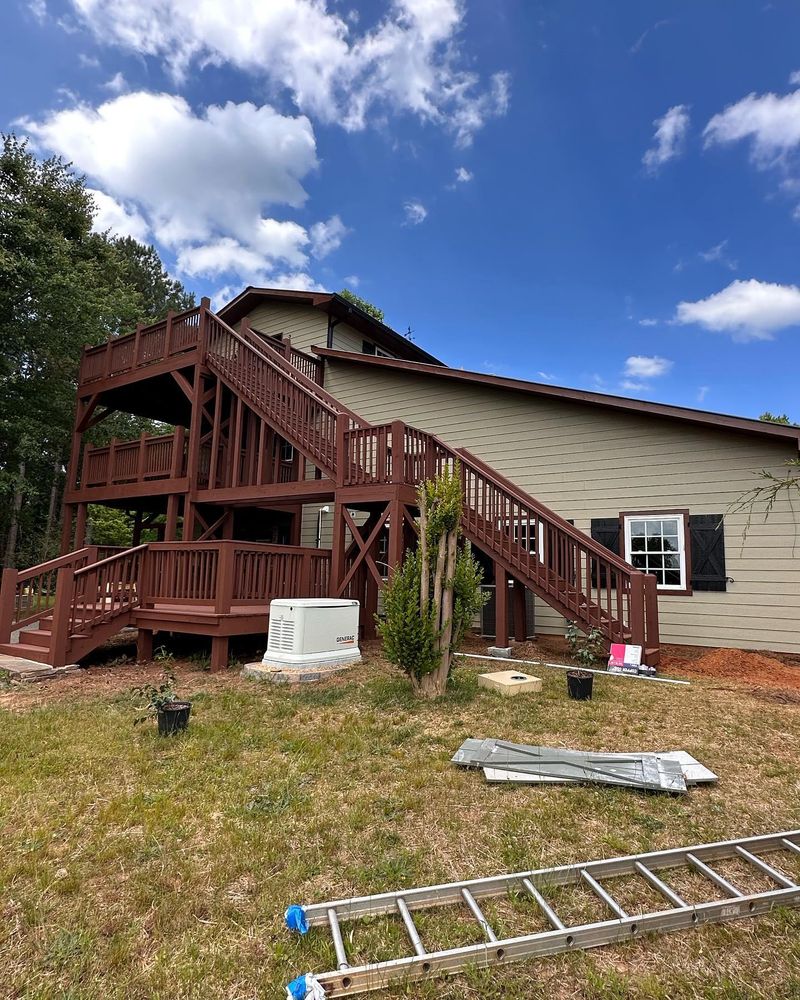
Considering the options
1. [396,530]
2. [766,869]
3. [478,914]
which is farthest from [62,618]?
[766,869]

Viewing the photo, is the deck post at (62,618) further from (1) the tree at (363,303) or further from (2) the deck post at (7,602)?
(1) the tree at (363,303)

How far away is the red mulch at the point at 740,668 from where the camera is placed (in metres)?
6.35

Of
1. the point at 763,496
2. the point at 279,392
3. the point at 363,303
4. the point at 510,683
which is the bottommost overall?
the point at 510,683

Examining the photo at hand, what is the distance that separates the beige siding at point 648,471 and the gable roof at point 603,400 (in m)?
0.27

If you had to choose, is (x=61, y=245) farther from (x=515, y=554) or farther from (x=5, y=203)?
(x=515, y=554)

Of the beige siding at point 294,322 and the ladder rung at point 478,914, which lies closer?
the ladder rung at point 478,914

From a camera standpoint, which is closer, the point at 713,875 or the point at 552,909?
the point at 552,909

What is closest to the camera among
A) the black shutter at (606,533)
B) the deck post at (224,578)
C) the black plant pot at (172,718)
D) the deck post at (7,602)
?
the black plant pot at (172,718)

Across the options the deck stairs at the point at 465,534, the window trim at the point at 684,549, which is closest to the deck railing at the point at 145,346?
the deck stairs at the point at 465,534

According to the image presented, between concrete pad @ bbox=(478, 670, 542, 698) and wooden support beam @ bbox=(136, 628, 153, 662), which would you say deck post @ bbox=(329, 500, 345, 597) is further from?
concrete pad @ bbox=(478, 670, 542, 698)

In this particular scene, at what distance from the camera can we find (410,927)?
1.98 metres

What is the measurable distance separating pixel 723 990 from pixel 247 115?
61.0ft

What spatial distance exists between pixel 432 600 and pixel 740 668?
15.2ft

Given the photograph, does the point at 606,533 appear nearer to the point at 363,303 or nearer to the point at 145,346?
the point at 145,346
